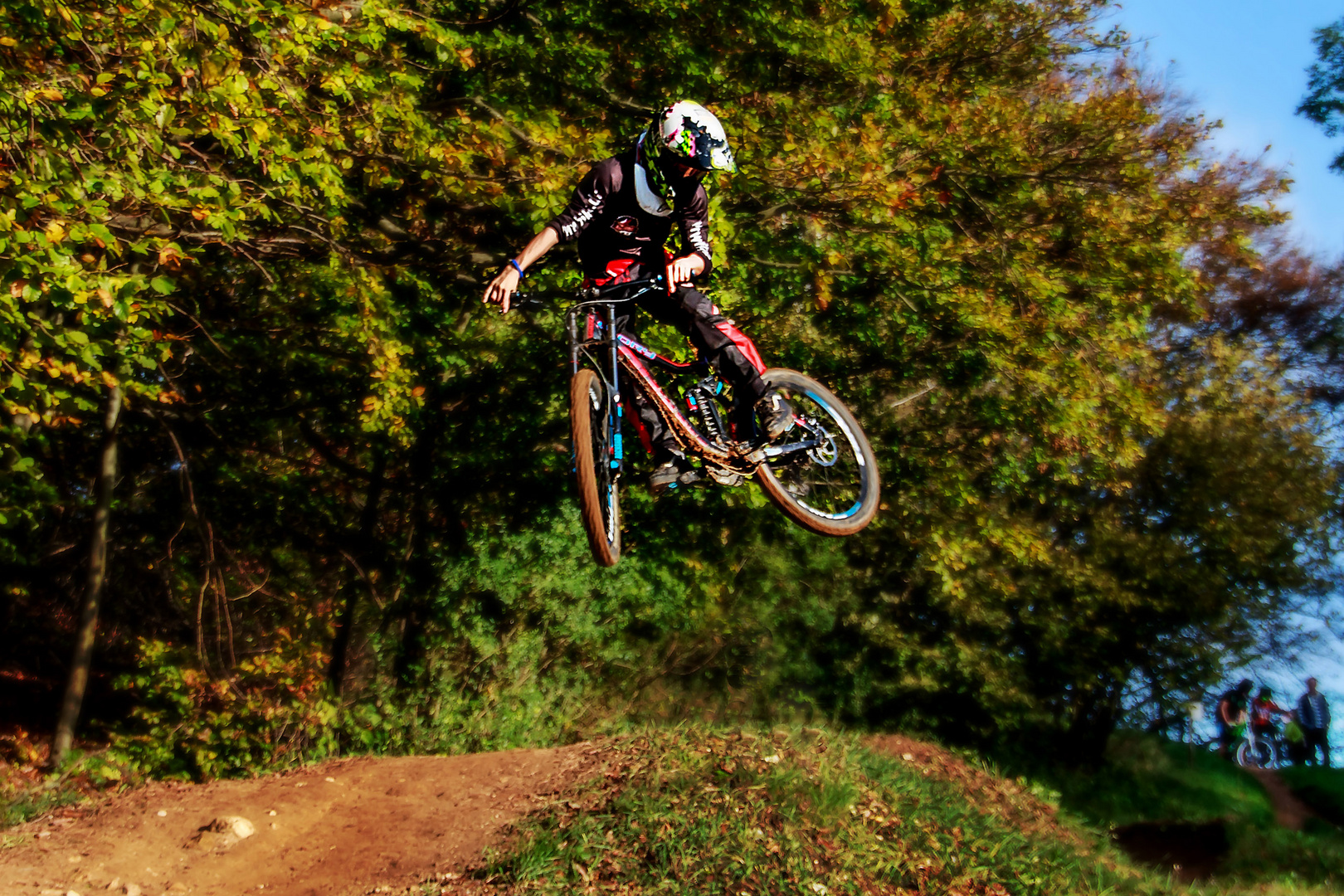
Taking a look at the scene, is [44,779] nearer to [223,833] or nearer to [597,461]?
[223,833]

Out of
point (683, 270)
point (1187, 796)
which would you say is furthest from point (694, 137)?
point (1187, 796)

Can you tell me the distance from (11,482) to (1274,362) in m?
19.9

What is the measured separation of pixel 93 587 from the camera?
12.8 m

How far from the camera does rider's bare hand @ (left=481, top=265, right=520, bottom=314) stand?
5480 mm

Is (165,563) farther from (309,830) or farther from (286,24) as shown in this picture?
(286,24)

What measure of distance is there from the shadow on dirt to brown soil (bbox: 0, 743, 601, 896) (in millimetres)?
10002

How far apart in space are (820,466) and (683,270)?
1.69 metres

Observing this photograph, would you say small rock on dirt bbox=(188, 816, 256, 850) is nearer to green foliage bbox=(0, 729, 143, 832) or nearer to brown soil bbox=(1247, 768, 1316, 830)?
green foliage bbox=(0, 729, 143, 832)

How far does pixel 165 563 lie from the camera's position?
14.6 meters

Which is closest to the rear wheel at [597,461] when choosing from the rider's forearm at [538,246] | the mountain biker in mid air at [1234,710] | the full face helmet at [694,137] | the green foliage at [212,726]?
the rider's forearm at [538,246]

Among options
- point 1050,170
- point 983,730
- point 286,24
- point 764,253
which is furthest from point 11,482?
point 983,730

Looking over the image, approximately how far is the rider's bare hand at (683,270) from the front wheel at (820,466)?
2.38ft

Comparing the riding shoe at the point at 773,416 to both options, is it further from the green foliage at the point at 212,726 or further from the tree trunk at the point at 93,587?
the tree trunk at the point at 93,587

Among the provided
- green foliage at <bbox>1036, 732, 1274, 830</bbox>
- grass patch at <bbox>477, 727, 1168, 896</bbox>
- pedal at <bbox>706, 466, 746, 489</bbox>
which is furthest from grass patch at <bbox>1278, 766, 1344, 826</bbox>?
pedal at <bbox>706, 466, 746, 489</bbox>
